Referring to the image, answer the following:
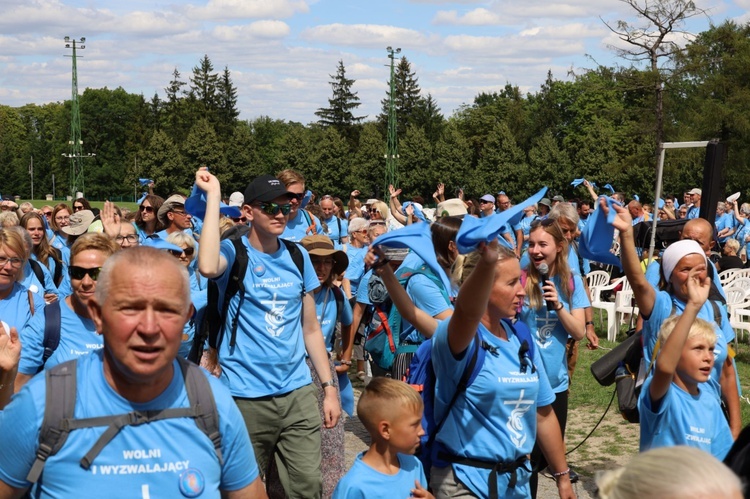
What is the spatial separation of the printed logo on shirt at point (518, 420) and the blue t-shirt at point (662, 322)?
1.36 m

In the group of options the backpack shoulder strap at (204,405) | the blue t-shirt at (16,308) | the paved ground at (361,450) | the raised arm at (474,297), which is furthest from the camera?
the paved ground at (361,450)

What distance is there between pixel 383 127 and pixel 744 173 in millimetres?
50031

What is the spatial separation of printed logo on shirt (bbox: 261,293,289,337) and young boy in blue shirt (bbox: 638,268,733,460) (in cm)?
193

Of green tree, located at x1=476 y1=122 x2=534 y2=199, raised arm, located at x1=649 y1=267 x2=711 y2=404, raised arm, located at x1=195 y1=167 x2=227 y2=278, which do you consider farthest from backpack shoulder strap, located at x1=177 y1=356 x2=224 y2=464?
green tree, located at x1=476 y1=122 x2=534 y2=199

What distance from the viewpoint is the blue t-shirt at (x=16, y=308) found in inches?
205

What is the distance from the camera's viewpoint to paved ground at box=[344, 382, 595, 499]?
7.00 m

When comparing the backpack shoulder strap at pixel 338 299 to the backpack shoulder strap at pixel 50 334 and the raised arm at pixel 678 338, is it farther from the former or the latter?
the raised arm at pixel 678 338

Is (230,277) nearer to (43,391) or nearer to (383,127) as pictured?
(43,391)

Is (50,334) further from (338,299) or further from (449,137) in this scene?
(449,137)

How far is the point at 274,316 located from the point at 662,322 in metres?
2.11

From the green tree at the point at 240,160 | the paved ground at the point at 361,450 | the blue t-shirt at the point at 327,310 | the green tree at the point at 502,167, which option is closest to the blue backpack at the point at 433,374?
the paved ground at the point at 361,450

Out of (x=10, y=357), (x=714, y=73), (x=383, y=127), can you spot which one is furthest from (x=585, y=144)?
(x=10, y=357)

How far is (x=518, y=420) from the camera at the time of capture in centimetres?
387

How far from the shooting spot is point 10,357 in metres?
3.32
